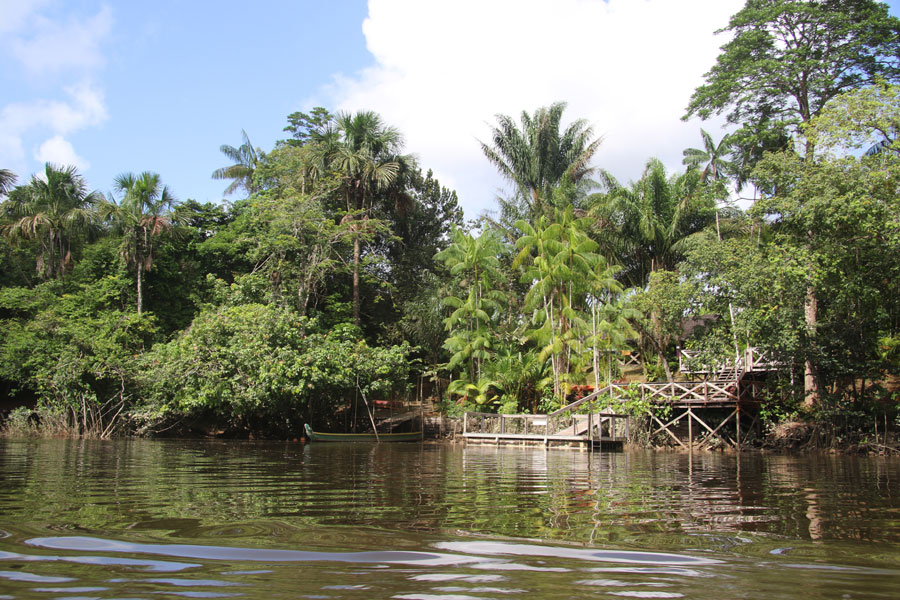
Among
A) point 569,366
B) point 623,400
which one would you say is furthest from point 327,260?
point 623,400

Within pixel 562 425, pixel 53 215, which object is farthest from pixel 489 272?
pixel 53 215

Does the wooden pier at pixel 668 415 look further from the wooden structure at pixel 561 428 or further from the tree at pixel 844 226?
the tree at pixel 844 226

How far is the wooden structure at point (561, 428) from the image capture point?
2223cm

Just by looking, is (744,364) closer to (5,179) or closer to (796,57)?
(796,57)

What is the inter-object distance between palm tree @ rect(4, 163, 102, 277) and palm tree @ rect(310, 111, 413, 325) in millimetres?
11849

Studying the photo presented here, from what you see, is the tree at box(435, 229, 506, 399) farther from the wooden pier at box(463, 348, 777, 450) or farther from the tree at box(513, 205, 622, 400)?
the wooden pier at box(463, 348, 777, 450)

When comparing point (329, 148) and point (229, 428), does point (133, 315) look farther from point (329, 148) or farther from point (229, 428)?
point (329, 148)

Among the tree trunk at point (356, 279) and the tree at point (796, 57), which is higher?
the tree at point (796, 57)

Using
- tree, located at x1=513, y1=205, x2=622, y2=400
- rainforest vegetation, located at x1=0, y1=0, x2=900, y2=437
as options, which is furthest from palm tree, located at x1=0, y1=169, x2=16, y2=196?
tree, located at x1=513, y1=205, x2=622, y2=400

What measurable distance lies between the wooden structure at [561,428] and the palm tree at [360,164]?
9778 mm

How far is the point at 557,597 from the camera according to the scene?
266cm

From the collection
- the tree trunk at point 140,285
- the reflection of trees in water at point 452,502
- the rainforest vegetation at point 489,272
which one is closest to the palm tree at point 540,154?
the rainforest vegetation at point 489,272

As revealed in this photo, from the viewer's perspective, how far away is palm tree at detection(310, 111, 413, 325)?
31.6m

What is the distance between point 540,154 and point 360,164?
32.4 ft
